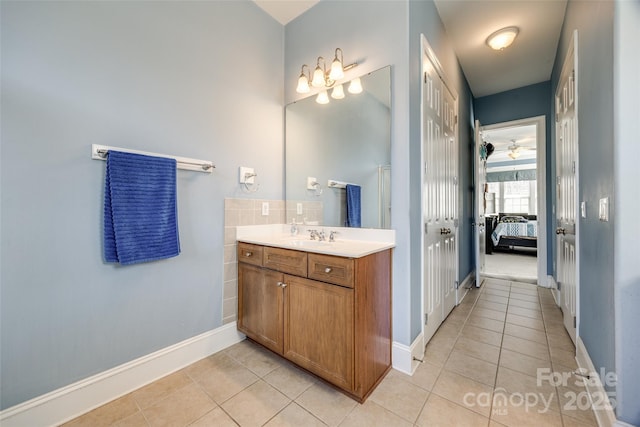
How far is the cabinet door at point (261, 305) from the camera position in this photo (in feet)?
5.75

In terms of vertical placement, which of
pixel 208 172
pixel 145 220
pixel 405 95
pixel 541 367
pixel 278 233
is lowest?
pixel 541 367

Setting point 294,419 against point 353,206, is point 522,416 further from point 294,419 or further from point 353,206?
point 353,206

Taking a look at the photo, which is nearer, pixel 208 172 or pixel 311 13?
pixel 208 172

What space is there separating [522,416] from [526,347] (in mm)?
865

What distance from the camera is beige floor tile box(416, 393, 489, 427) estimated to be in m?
1.30

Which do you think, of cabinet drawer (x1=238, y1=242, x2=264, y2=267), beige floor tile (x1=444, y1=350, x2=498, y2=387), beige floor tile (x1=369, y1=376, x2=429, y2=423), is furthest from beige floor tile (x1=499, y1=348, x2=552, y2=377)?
cabinet drawer (x1=238, y1=242, x2=264, y2=267)

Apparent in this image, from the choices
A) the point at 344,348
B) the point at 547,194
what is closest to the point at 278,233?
the point at 344,348

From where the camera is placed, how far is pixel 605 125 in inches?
51.5

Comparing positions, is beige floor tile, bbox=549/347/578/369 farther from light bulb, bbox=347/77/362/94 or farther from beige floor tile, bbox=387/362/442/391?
light bulb, bbox=347/77/362/94

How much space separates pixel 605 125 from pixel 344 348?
1.77 meters

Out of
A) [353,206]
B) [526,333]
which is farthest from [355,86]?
[526,333]

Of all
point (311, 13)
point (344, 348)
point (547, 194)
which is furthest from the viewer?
point (547, 194)

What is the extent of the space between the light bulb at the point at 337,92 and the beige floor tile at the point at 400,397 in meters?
2.08

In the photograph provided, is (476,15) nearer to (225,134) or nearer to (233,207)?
(225,134)
